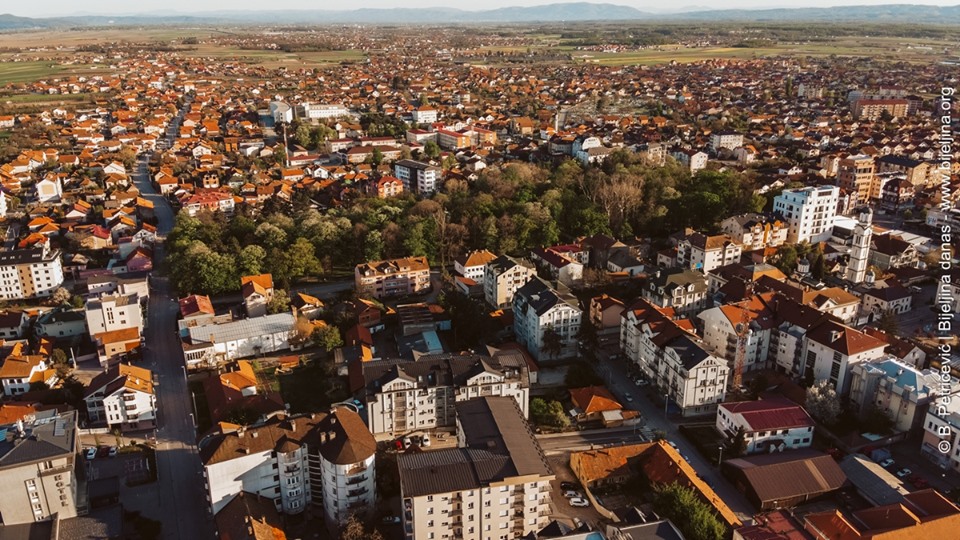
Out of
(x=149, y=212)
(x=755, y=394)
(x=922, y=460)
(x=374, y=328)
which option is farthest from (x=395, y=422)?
(x=149, y=212)

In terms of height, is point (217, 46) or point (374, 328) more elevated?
point (217, 46)

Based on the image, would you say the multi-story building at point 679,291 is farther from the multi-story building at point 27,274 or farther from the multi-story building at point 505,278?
the multi-story building at point 27,274

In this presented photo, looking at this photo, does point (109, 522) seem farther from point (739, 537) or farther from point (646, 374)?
point (646, 374)

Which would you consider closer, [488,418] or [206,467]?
[206,467]

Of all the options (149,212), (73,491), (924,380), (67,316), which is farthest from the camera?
(149,212)

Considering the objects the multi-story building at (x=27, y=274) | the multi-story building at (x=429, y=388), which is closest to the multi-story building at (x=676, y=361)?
the multi-story building at (x=429, y=388)

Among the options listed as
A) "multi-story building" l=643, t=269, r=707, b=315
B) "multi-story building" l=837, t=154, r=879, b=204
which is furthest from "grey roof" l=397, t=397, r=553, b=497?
"multi-story building" l=837, t=154, r=879, b=204
